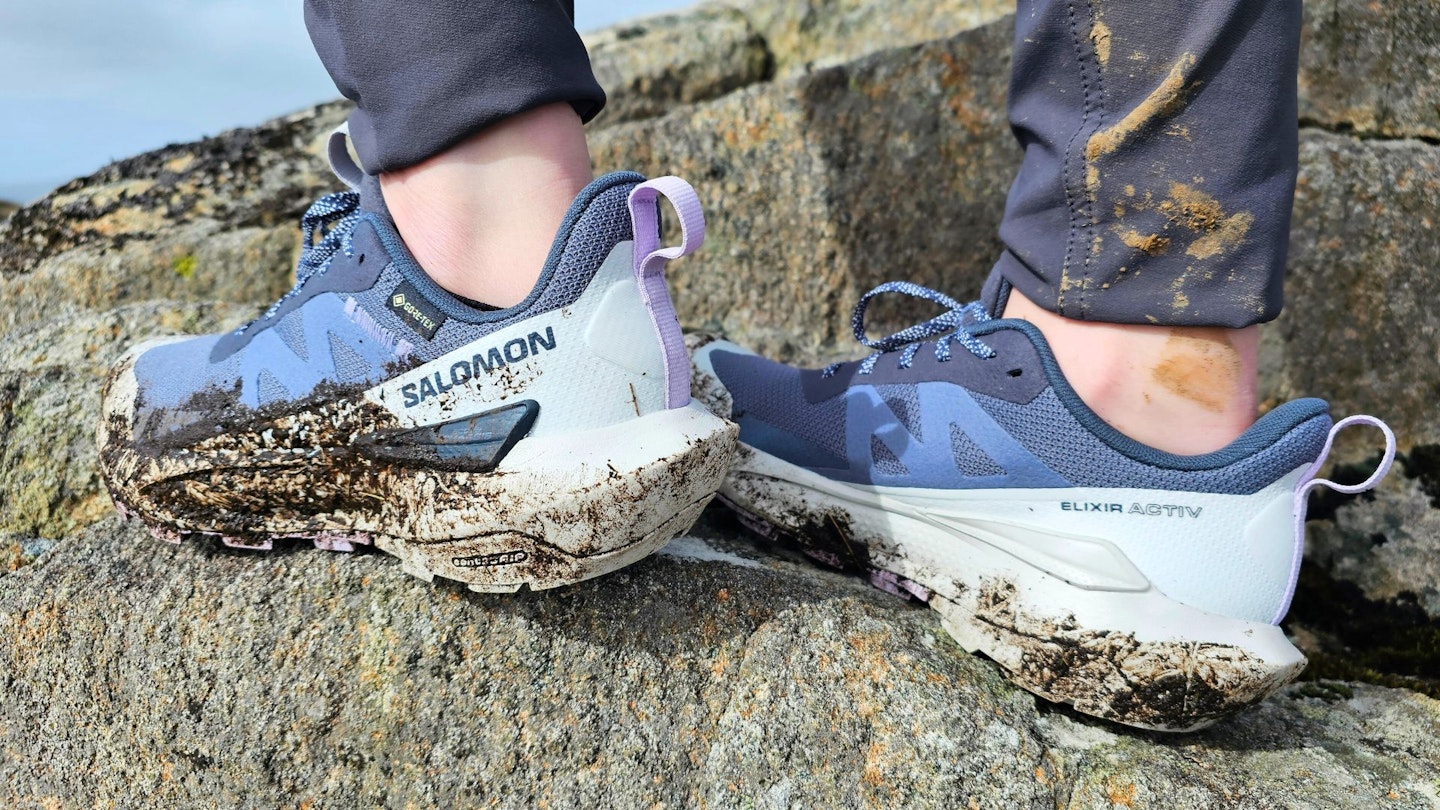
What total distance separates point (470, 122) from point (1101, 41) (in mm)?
887

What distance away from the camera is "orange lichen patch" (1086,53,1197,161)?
1226 mm

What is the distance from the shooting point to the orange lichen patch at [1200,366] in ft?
4.48

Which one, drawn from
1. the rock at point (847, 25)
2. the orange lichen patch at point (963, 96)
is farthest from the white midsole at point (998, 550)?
the rock at point (847, 25)

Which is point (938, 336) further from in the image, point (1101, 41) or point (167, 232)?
point (167, 232)

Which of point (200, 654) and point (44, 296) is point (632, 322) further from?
point (44, 296)

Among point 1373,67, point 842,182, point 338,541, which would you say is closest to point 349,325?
point 338,541

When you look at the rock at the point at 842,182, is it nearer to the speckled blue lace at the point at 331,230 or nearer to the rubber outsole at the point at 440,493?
the speckled blue lace at the point at 331,230

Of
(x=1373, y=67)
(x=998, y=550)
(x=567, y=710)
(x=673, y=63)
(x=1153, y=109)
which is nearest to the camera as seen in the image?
(x=1153, y=109)

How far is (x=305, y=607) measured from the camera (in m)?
1.42

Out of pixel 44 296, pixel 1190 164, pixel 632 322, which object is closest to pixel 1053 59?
pixel 1190 164

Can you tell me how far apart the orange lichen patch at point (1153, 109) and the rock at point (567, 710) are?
0.80m

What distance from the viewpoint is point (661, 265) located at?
135 centimetres

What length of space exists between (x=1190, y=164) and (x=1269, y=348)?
1318mm

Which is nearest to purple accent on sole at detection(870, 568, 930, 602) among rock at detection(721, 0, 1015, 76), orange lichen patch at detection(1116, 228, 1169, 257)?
orange lichen patch at detection(1116, 228, 1169, 257)
